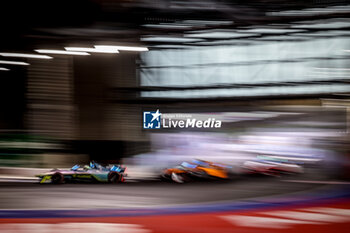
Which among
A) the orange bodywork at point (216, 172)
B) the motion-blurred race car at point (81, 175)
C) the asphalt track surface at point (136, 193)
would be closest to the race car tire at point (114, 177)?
the motion-blurred race car at point (81, 175)

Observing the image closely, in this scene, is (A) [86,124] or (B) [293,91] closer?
(A) [86,124]

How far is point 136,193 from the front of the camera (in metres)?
7.81

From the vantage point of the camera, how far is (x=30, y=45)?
9938mm

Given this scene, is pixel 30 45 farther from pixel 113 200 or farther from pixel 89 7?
pixel 113 200

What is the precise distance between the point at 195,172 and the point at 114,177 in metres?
2.14

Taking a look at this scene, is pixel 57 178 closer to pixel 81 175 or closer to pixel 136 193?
pixel 81 175

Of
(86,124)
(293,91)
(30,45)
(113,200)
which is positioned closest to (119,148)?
(86,124)

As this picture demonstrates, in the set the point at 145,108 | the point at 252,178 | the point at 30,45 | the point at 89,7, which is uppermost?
the point at 89,7

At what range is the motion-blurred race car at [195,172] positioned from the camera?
9242mm

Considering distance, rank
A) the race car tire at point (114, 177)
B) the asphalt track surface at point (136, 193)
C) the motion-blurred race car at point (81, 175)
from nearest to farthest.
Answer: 1. the asphalt track surface at point (136, 193)
2. the motion-blurred race car at point (81, 175)
3. the race car tire at point (114, 177)

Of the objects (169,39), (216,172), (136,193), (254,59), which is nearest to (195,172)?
(216,172)

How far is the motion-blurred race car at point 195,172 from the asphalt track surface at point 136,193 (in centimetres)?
33

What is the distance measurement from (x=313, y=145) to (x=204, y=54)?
7256 millimetres

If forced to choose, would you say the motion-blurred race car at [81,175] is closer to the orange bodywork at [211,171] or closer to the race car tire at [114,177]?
the race car tire at [114,177]
